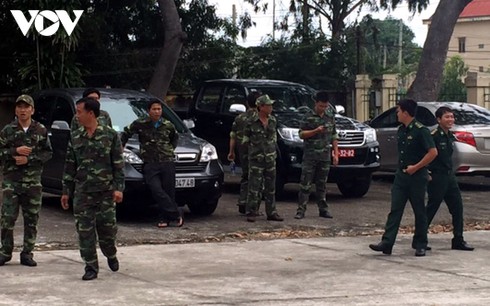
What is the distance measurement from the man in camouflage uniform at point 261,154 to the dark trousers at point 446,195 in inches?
93.0

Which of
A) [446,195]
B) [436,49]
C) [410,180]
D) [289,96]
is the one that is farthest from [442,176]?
[436,49]

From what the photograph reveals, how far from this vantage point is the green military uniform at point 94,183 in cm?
825

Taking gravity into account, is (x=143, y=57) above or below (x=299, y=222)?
above

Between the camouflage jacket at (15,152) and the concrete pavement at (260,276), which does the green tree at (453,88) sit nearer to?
the concrete pavement at (260,276)

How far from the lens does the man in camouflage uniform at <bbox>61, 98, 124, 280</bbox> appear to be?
8250 millimetres

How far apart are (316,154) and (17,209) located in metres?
4.50

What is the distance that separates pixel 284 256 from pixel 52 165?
13.6ft

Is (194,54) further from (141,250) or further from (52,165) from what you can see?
(141,250)

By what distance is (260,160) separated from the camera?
38.7 feet

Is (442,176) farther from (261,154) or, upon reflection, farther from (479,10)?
(479,10)

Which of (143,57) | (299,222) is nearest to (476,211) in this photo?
(299,222)

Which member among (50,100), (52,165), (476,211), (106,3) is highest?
(106,3)

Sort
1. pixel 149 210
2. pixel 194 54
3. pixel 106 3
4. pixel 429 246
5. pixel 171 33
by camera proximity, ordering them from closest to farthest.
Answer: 1. pixel 429 246
2. pixel 149 210
3. pixel 171 33
4. pixel 106 3
5. pixel 194 54

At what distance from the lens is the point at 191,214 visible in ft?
41.3
